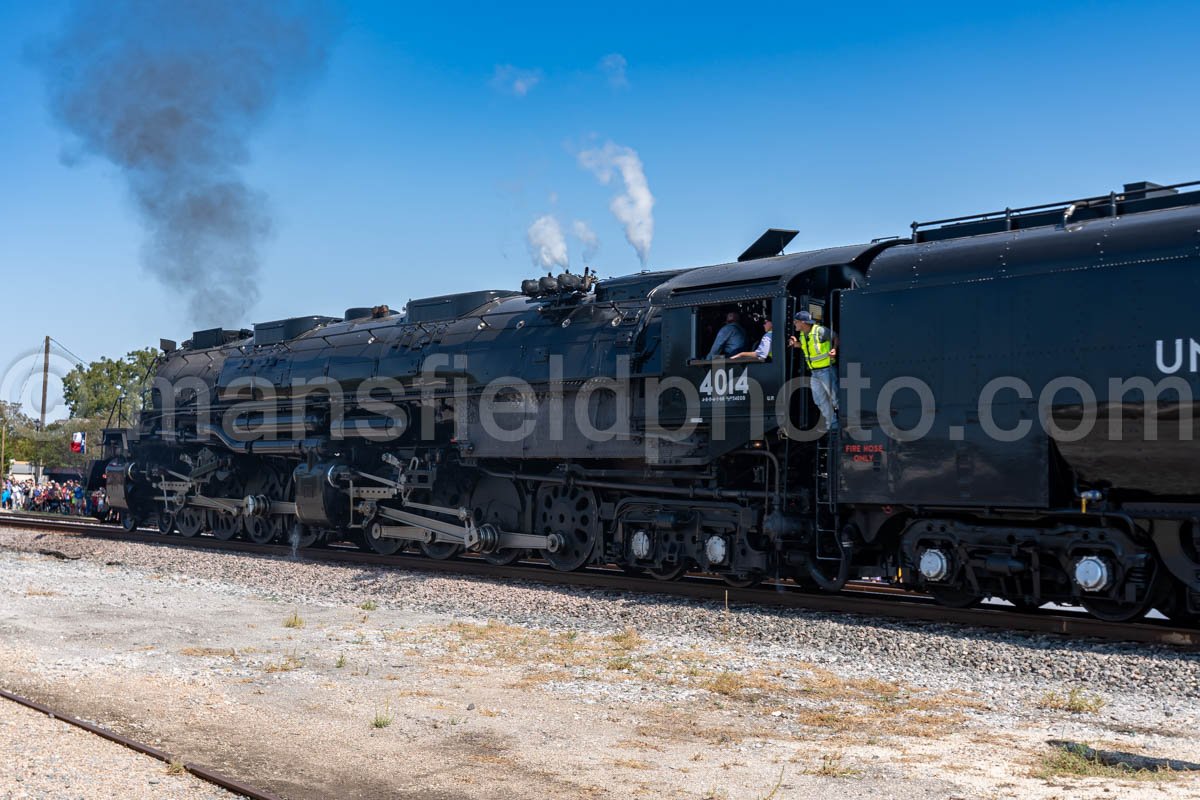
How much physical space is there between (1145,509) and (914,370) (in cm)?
266

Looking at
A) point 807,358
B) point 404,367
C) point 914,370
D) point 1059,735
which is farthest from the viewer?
point 404,367

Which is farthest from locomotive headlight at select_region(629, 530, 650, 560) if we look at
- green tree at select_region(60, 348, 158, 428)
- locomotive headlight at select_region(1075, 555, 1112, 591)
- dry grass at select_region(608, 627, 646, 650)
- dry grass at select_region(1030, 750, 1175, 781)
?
green tree at select_region(60, 348, 158, 428)

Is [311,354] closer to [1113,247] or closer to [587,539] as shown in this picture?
[587,539]

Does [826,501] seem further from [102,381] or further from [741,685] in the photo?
[102,381]

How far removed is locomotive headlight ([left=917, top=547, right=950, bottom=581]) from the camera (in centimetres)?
1141

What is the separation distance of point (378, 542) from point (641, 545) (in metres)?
6.90

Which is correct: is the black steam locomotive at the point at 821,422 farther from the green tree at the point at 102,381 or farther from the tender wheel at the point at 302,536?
the green tree at the point at 102,381

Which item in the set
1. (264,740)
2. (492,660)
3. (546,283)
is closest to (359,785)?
(264,740)

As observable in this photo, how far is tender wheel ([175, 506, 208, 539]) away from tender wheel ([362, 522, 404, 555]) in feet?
18.1

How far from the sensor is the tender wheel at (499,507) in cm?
1712

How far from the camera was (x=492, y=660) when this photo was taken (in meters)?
10.2

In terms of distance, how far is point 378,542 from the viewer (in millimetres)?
19656

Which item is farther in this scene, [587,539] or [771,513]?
[587,539]

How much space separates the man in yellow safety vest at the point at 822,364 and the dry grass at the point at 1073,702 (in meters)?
4.48
